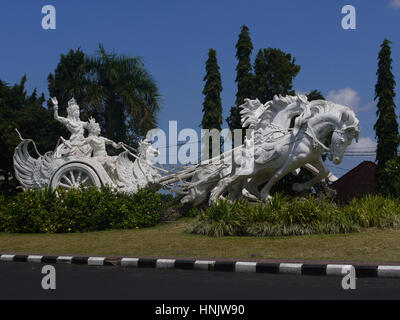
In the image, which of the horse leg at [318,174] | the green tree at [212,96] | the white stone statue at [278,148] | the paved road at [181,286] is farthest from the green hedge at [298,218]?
the green tree at [212,96]

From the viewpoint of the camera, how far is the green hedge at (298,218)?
36.0ft

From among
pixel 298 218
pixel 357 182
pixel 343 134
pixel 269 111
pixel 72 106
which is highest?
pixel 72 106

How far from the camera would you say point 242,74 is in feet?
74.0

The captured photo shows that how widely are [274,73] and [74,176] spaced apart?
9.03 metres

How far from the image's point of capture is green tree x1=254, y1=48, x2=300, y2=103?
68.6 feet

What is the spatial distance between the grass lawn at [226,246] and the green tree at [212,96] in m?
11.0

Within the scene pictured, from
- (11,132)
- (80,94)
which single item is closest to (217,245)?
(11,132)

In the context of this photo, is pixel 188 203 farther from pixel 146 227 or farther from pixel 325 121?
pixel 325 121

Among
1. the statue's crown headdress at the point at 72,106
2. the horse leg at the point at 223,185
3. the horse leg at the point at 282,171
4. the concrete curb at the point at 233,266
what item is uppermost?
the statue's crown headdress at the point at 72,106

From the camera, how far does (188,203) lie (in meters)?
15.7

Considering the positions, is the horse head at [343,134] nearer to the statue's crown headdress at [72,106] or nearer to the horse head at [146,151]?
the horse head at [146,151]

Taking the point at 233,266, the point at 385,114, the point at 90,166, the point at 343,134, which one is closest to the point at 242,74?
the point at 385,114

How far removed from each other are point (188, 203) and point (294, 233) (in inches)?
207

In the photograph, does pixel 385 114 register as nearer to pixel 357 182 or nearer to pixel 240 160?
pixel 357 182
